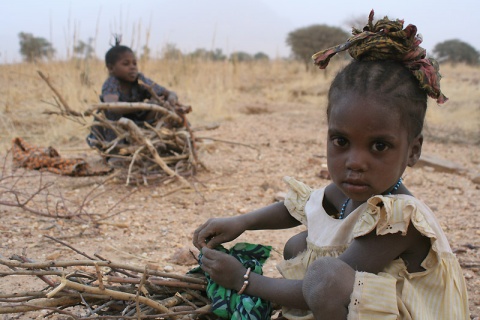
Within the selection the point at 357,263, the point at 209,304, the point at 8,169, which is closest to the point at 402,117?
the point at 357,263

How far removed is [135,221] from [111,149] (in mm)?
1046

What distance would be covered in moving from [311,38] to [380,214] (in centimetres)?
1940

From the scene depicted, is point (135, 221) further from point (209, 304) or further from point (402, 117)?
point (402, 117)

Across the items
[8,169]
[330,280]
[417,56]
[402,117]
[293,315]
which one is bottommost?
[8,169]

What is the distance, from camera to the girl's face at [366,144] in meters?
1.28

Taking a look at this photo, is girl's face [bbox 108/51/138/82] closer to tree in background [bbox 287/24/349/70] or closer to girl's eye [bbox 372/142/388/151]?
girl's eye [bbox 372/142/388/151]

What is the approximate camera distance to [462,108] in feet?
30.3

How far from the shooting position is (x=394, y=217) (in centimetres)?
124

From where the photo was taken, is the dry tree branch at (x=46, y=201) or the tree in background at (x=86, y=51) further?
the tree in background at (x=86, y=51)

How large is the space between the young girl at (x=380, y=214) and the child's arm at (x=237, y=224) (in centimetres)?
28

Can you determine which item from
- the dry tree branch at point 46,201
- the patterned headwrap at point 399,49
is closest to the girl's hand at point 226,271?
the patterned headwrap at point 399,49

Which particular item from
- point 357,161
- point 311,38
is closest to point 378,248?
point 357,161

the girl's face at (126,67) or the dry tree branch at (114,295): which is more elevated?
the girl's face at (126,67)

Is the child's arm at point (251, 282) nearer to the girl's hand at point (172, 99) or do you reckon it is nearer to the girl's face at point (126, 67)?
the girl's hand at point (172, 99)
